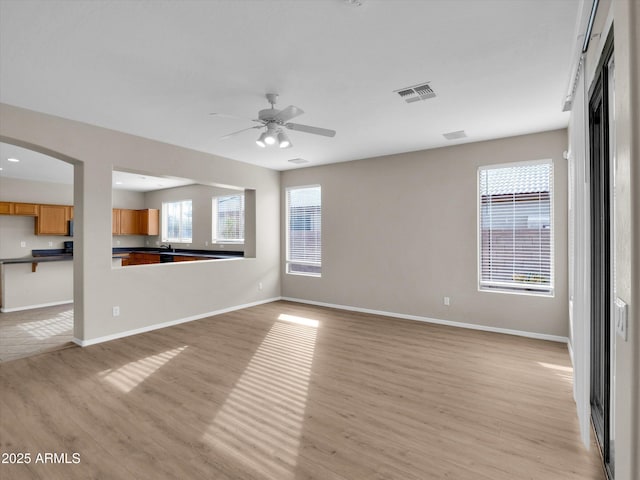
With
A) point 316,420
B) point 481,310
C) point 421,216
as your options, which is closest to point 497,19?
point 316,420

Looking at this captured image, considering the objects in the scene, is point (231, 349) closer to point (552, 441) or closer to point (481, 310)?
point (552, 441)

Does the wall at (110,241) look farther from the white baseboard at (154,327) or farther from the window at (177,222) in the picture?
the window at (177,222)

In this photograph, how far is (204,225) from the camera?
8.59 meters

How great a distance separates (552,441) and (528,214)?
317cm

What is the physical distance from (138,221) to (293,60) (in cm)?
858

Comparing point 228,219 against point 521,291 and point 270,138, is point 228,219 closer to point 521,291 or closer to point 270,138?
point 270,138

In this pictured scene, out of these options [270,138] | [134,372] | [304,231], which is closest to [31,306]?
[134,372]

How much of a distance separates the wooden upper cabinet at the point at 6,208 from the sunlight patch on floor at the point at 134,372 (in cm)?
540

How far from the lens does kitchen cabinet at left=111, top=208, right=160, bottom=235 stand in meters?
9.25

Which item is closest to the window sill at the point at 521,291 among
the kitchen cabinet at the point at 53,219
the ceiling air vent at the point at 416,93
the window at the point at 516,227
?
the window at the point at 516,227

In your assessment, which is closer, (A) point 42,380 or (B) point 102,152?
(A) point 42,380

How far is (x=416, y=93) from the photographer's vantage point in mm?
3322

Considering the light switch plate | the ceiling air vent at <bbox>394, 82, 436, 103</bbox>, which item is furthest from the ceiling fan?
the light switch plate

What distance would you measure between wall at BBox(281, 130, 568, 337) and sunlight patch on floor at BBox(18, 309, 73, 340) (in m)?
4.04
